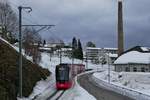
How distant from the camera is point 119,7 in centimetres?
10638

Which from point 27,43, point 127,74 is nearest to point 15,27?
point 27,43

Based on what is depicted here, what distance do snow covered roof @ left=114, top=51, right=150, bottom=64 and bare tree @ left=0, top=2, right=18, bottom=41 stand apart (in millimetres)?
30887

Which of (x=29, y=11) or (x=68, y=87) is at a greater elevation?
(x=29, y=11)

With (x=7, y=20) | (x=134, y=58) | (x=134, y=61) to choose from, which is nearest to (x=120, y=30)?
(x=134, y=58)

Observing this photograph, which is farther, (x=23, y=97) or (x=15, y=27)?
(x=15, y=27)

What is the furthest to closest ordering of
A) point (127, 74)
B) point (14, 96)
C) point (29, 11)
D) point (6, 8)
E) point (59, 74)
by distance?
point (127, 74) < point (6, 8) < point (59, 74) < point (29, 11) < point (14, 96)

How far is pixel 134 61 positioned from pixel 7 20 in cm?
3422

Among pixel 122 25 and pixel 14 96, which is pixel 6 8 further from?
pixel 14 96

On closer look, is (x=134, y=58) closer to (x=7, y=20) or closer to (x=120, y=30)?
(x=120, y=30)

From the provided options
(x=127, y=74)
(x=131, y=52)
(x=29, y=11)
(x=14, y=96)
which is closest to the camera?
(x=14, y=96)

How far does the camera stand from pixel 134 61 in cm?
9338

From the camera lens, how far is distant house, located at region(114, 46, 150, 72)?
92287 millimetres

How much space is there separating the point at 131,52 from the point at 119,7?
575 inches

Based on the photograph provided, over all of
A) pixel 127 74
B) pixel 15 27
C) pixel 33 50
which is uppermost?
pixel 15 27
